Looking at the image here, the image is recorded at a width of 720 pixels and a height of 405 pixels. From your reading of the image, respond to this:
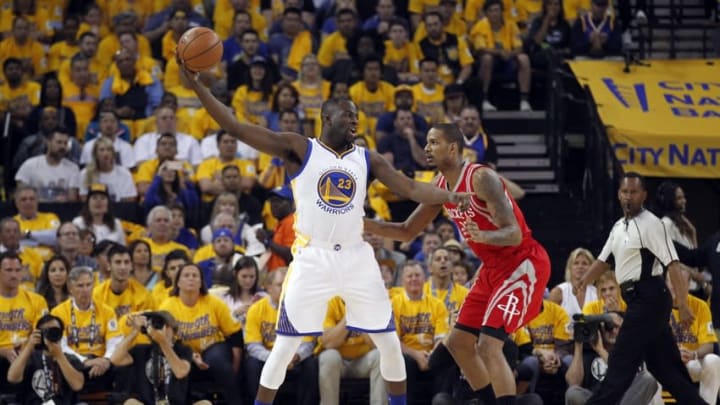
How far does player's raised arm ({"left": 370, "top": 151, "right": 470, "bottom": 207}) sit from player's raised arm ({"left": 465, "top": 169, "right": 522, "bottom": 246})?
20cm

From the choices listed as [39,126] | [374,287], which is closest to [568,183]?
[39,126]

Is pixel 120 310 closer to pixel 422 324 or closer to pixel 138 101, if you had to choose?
pixel 422 324

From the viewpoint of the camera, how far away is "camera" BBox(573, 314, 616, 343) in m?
10.4

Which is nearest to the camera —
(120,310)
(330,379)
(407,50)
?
(330,379)

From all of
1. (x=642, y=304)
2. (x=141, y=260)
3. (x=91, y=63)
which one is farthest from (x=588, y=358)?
(x=91, y=63)

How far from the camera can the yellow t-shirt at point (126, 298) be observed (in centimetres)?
1126

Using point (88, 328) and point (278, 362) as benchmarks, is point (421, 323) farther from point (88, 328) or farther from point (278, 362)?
point (278, 362)

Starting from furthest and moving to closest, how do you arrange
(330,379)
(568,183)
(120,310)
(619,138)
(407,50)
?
1. (407,50)
2. (568,183)
3. (619,138)
4. (120,310)
5. (330,379)

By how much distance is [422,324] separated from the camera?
1109 cm

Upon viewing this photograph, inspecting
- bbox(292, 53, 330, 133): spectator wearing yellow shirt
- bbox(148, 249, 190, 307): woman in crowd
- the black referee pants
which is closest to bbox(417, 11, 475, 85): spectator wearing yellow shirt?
bbox(292, 53, 330, 133): spectator wearing yellow shirt

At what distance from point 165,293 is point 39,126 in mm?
4044

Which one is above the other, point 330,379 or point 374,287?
point 374,287

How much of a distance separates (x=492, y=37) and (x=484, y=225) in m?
7.85

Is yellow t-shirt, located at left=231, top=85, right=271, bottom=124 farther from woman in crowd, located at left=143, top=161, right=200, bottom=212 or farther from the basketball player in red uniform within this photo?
the basketball player in red uniform
